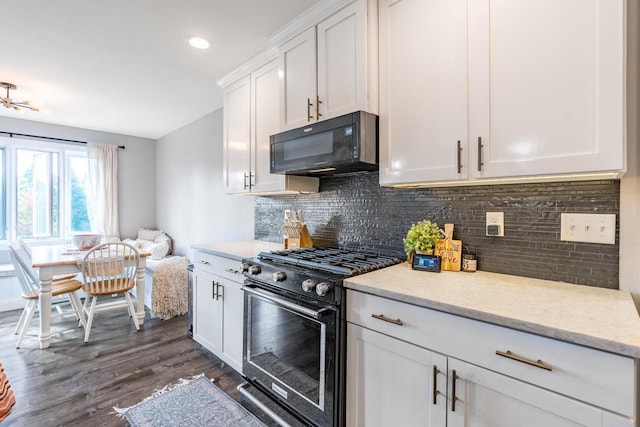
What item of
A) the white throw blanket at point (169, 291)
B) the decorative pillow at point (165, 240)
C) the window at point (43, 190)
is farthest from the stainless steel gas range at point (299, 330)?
the window at point (43, 190)

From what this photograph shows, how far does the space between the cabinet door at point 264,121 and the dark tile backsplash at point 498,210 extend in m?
0.49

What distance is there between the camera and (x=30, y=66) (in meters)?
2.62

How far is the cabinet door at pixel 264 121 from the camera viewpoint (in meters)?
2.37

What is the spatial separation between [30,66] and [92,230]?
2835mm

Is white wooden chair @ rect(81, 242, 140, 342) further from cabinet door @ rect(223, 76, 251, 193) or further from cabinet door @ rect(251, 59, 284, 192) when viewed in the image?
cabinet door @ rect(251, 59, 284, 192)

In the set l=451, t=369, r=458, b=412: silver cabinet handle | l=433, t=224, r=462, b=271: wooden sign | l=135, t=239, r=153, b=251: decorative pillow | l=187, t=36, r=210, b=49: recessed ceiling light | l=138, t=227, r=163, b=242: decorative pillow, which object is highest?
l=187, t=36, r=210, b=49: recessed ceiling light

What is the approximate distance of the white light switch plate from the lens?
48.9 inches

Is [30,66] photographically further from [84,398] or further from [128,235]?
[128,235]

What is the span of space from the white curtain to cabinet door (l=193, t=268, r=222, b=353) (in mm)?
3045

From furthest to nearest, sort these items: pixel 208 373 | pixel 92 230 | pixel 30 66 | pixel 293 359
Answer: pixel 92 230 → pixel 30 66 → pixel 208 373 → pixel 293 359

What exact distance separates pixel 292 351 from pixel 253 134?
1709 millimetres

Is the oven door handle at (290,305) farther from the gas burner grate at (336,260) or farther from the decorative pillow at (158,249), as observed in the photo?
the decorative pillow at (158,249)

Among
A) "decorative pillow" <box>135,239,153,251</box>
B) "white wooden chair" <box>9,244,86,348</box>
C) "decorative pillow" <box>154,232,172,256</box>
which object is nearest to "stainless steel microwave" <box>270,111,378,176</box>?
"white wooden chair" <box>9,244,86,348</box>

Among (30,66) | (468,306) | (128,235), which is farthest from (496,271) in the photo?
(128,235)
